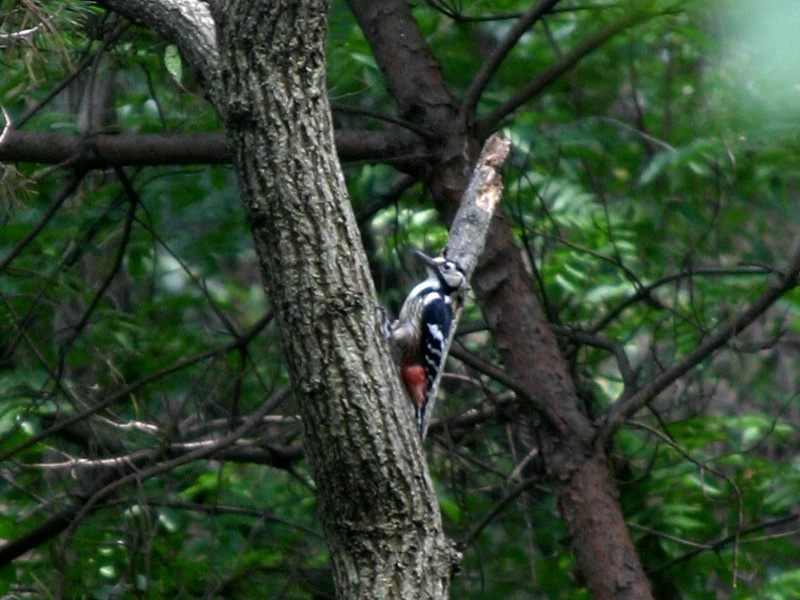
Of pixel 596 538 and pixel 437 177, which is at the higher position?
pixel 437 177

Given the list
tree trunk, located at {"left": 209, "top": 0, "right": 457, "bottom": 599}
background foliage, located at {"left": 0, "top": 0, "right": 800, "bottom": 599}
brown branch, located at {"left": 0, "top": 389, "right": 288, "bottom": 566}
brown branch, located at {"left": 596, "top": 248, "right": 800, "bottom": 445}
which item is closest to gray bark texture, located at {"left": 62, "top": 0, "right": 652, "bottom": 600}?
tree trunk, located at {"left": 209, "top": 0, "right": 457, "bottom": 599}

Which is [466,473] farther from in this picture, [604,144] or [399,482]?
[399,482]

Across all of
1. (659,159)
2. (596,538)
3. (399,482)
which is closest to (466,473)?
(596,538)

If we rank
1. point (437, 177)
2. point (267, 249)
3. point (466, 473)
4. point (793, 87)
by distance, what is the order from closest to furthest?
point (267, 249) < point (793, 87) < point (437, 177) < point (466, 473)

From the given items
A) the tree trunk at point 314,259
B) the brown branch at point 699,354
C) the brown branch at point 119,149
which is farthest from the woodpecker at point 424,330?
the tree trunk at point 314,259

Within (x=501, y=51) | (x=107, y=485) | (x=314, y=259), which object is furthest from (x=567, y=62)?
(x=107, y=485)

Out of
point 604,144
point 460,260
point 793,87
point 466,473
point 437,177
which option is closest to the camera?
point 460,260

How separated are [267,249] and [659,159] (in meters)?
3.55

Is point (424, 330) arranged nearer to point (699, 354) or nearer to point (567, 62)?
point (699, 354)

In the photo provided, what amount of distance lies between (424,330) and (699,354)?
1.13 meters

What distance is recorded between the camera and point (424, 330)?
4824mm

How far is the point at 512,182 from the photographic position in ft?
19.9

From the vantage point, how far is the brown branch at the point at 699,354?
14.9 ft

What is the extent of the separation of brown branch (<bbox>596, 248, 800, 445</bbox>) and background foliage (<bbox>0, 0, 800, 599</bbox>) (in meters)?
0.12
